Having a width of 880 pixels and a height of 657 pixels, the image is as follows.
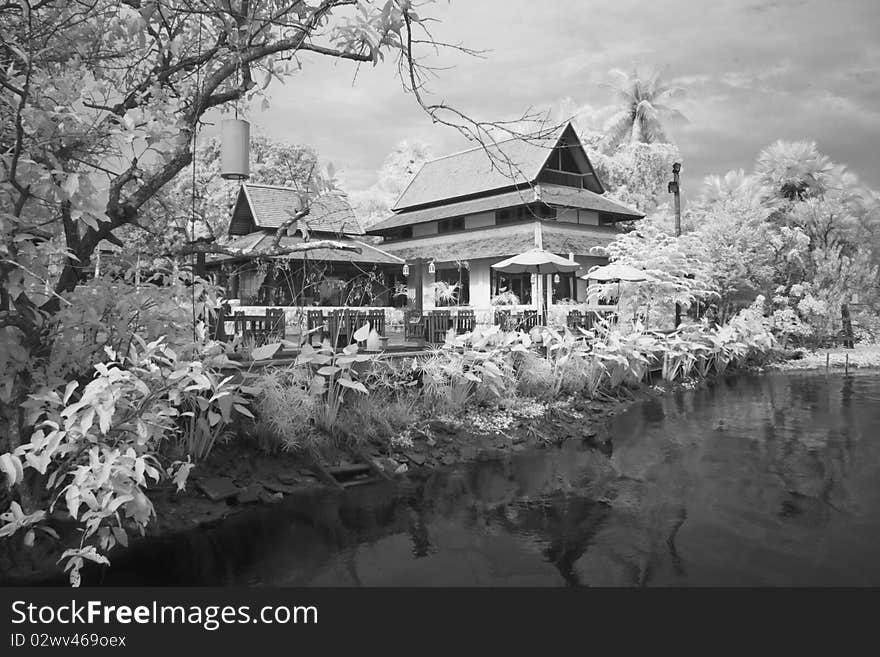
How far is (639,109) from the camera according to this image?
35.7 meters

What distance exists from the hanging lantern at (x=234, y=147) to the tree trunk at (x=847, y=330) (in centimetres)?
2129

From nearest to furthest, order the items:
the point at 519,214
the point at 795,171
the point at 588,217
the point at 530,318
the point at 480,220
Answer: the point at 530,318 → the point at 519,214 → the point at 588,217 → the point at 480,220 → the point at 795,171

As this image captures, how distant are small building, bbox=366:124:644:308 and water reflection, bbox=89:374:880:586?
1210cm

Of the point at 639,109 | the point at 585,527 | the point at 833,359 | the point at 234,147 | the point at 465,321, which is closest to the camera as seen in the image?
the point at 234,147

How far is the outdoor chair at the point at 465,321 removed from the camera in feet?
42.9

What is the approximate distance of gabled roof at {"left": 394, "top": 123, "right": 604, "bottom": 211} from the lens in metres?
21.7

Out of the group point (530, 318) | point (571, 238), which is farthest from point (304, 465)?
point (571, 238)

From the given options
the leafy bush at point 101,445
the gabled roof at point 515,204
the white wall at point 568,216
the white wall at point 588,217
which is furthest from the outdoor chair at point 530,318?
the leafy bush at point 101,445

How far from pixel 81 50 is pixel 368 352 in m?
4.54

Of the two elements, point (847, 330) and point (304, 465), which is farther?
point (847, 330)

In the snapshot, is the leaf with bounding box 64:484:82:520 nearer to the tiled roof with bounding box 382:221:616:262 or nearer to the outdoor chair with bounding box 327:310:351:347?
the outdoor chair with bounding box 327:310:351:347

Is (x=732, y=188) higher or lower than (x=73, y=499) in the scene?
higher

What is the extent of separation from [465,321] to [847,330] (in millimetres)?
15106

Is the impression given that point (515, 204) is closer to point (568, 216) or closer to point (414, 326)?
point (568, 216)
